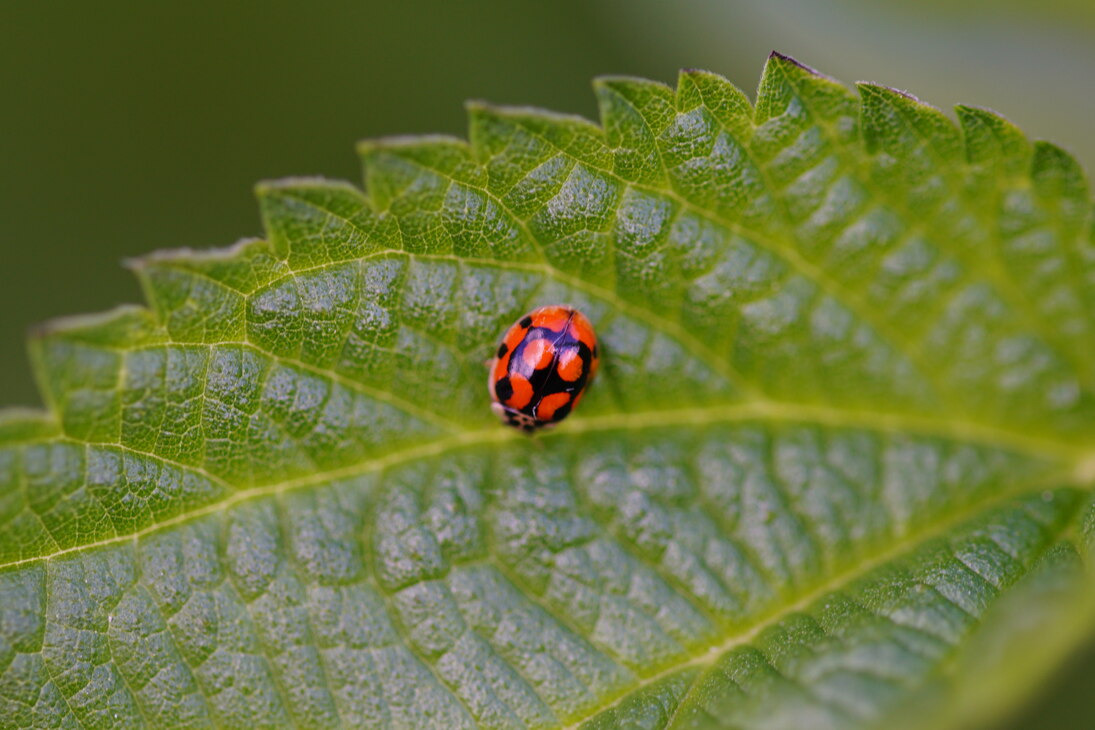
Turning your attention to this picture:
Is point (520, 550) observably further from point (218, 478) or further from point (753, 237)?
point (753, 237)

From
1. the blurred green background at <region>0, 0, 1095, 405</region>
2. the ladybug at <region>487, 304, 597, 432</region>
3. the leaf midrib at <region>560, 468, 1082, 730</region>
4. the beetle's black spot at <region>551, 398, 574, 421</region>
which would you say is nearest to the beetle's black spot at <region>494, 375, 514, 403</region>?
the ladybug at <region>487, 304, 597, 432</region>

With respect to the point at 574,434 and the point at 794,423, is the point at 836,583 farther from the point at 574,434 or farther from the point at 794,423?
the point at 574,434

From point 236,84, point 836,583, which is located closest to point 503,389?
point 836,583

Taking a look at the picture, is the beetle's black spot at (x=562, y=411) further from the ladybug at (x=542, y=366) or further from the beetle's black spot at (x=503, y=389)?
the beetle's black spot at (x=503, y=389)

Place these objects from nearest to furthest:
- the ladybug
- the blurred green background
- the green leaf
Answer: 1. the green leaf
2. the ladybug
3. the blurred green background

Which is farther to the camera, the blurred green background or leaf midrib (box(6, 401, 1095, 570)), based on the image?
the blurred green background

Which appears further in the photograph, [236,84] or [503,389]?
[236,84]

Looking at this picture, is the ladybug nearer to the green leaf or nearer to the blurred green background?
the green leaf

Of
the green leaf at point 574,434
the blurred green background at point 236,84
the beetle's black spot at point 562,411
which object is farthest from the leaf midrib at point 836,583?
the blurred green background at point 236,84
